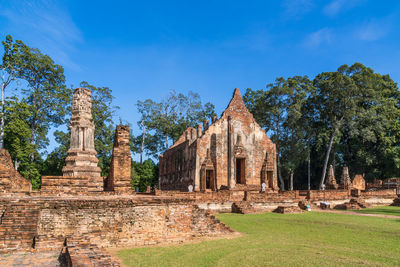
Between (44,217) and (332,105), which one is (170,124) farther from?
(44,217)

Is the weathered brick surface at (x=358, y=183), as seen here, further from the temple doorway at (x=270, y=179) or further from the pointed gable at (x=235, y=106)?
the pointed gable at (x=235, y=106)

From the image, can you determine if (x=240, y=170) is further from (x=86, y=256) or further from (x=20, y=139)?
(x=86, y=256)

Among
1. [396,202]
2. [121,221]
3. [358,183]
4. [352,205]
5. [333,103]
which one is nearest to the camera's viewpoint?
[121,221]

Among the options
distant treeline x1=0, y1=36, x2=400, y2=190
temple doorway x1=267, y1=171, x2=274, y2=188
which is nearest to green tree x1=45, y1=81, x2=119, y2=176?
distant treeline x1=0, y1=36, x2=400, y2=190

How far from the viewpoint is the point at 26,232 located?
6.86 m

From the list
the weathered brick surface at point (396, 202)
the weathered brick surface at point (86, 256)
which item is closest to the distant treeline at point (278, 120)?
the weathered brick surface at point (396, 202)

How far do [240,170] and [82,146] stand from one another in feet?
50.9

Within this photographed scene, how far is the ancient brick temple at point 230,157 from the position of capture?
24859mm

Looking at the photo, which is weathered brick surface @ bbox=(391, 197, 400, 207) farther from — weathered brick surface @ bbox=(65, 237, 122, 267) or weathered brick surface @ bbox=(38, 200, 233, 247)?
weathered brick surface @ bbox=(65, 237, 122, 267)

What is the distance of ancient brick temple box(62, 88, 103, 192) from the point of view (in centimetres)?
1374

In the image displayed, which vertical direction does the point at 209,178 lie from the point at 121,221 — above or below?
above

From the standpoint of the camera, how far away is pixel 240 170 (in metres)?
26.9

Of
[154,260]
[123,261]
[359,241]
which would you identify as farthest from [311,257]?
[123,261]

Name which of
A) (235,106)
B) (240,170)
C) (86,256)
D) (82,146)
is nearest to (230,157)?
(240,170)
